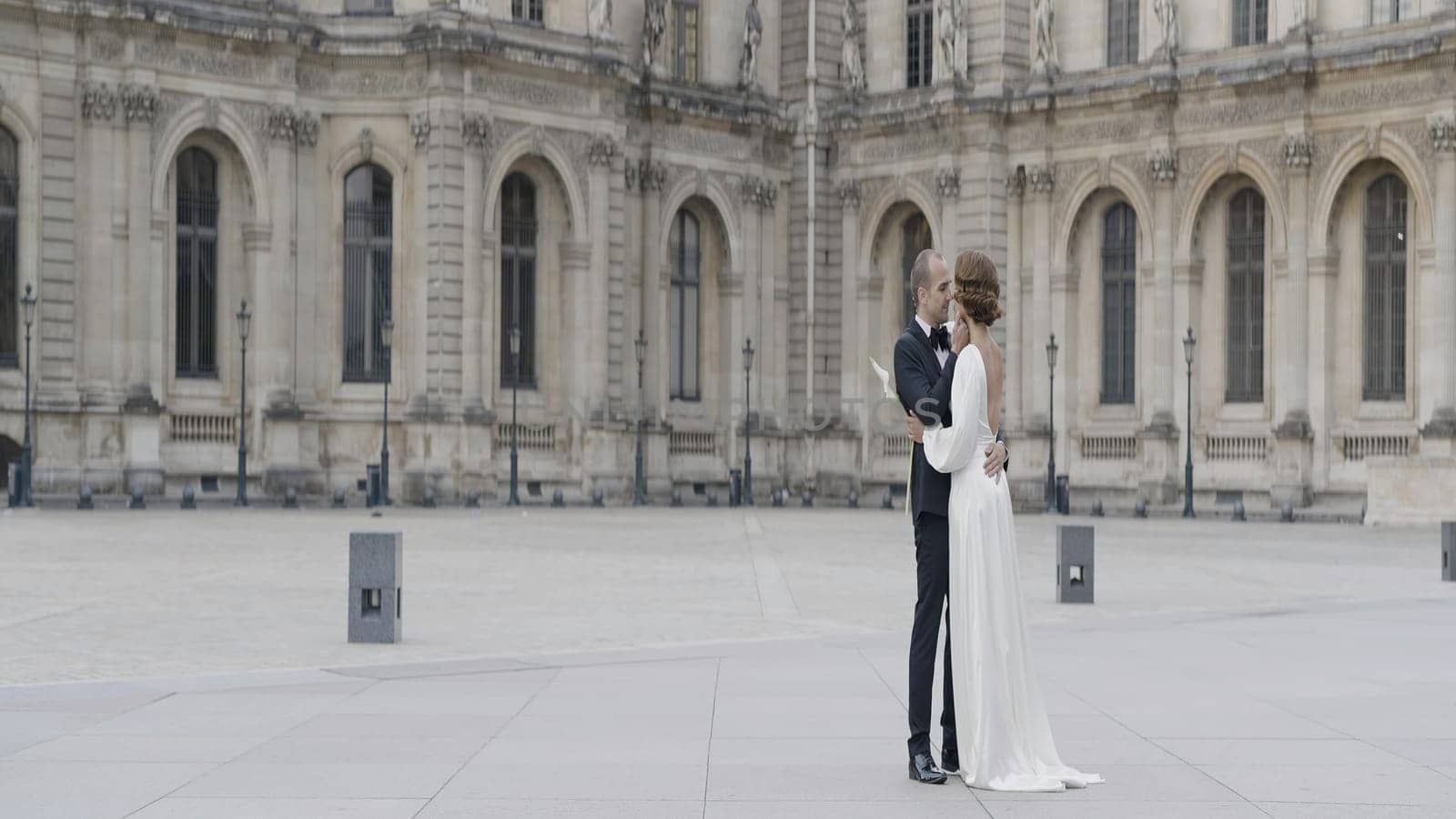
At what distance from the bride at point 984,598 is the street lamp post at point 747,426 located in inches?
1725

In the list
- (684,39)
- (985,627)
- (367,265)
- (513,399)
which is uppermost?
(684,39)

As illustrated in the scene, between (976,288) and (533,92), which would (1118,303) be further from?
(976,288)

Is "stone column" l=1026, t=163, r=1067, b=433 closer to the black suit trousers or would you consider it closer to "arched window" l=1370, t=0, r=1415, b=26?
"arched window" l=1370, t=0, r=1415, b=26

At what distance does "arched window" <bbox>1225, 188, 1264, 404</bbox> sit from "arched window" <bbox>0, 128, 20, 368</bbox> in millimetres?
28094

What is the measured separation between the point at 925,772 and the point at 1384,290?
41.1 m

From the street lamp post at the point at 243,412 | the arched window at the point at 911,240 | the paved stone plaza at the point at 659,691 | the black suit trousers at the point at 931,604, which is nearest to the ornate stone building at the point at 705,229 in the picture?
the arched window at the point at 911,240

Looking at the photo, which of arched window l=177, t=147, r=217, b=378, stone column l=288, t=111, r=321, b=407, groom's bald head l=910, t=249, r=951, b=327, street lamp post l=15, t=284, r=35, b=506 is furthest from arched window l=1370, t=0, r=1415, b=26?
groom's bald head l=910, t=249, r=951, b=327

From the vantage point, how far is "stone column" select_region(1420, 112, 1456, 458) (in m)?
45.7

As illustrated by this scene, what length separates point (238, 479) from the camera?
4534cm

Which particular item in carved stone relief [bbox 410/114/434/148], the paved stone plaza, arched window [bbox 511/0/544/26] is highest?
arched window [bbox 511/0/544/26]

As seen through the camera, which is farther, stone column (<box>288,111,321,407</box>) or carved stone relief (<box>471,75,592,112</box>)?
carved stone relief (<box>471,75,592,112</box>)

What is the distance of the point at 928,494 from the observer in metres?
10.2

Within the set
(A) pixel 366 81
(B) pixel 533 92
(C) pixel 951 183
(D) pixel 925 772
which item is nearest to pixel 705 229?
(C) pixel 951 183

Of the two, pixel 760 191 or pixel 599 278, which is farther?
pixel 760 191
